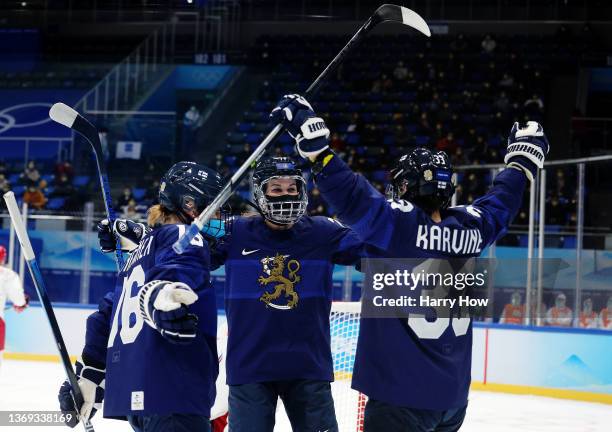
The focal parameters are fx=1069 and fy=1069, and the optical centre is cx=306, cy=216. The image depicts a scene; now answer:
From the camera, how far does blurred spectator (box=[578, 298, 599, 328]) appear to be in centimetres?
725

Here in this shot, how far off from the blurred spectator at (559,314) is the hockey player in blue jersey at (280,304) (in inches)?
180

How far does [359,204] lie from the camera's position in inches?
97.7

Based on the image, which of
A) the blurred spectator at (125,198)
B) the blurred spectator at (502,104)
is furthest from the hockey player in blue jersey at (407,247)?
the blurred spectator at (502,104)

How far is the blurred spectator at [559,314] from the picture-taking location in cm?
737

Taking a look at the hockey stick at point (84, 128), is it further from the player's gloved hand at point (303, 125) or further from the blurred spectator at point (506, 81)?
the blurred spectator at point (506, 81)

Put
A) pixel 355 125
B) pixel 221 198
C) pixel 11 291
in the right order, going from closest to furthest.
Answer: pixel 221 198 < pixel 11 291 < pixel 355 125

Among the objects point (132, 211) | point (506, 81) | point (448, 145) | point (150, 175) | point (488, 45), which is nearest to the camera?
point (132, 211)

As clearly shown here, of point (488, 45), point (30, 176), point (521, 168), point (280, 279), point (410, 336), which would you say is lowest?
point (410, 336)

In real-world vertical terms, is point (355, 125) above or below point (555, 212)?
above

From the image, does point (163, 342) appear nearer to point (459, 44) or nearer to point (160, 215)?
point (160, 215)

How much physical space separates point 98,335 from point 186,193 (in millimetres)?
495

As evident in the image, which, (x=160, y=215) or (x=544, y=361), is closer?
(x=160, y=215)

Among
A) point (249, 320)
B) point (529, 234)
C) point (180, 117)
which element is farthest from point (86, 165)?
point (249, 320)

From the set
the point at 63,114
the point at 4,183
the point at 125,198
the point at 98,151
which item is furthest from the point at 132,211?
the point at 63,114
